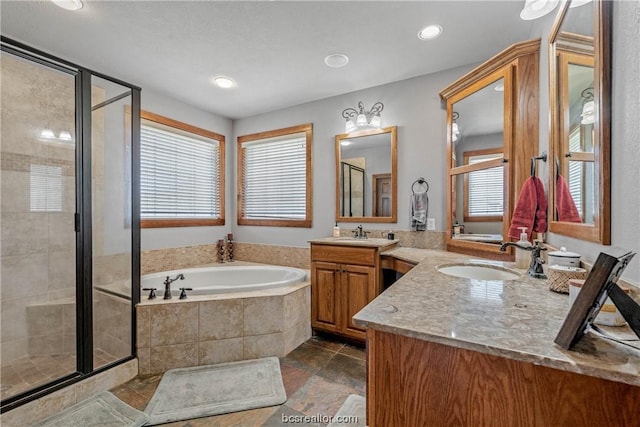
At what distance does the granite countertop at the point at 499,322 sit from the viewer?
548mm

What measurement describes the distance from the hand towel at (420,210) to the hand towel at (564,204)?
3.90 ft

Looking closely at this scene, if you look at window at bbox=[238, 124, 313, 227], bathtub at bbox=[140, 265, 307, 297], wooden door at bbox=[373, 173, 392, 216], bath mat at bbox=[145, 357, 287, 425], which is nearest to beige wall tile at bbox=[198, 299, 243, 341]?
bath mat at bbox=[145, 357, 287, 425]

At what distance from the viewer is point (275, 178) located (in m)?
3.36

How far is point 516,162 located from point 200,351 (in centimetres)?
267

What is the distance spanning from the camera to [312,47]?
206cm

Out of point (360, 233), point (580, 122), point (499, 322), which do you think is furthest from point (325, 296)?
point (580, 122)

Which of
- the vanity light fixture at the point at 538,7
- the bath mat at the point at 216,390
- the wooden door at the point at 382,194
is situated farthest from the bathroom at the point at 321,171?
the bath mat at the point at 216,390

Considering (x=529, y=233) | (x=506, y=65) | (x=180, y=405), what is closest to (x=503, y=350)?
(x=529, y=233)

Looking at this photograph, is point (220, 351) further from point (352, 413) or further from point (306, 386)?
point (352, 413)

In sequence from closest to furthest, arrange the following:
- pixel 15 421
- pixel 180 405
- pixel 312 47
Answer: pixel 15 421 < pixel 180 405 < pixel 312 47

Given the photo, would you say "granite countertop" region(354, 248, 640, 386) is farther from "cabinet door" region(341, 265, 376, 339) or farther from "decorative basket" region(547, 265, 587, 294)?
"cabinet door" region(341, 265, 376, 339)

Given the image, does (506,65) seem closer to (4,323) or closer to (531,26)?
(531,26)

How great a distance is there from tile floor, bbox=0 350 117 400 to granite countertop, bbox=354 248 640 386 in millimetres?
2043

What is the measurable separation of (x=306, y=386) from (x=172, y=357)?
1037 mm
